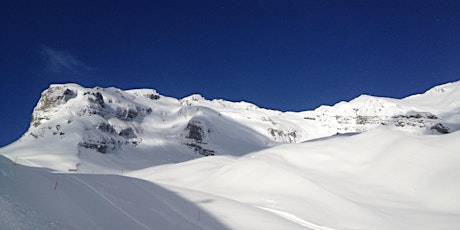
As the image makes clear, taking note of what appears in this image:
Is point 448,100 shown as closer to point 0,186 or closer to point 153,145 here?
point 153,145

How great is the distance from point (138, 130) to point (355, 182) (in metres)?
90.3

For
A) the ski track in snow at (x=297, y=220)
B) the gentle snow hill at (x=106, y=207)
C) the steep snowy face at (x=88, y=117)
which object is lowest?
the ski track in snow at (x=297, y=220)

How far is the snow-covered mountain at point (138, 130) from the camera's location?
230 feet

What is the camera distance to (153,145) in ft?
308

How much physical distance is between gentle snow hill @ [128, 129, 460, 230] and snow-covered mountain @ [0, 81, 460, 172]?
4406 cm

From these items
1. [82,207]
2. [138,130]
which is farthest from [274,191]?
[138,130]

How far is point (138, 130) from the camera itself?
10031 cm

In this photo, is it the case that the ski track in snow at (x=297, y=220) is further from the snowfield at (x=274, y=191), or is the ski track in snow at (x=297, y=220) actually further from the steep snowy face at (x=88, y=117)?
the steep snowy face at (x=88, y=117)

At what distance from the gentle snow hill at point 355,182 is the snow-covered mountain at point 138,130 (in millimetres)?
44062

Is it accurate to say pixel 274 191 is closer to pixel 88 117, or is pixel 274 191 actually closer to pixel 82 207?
pixel 82 207

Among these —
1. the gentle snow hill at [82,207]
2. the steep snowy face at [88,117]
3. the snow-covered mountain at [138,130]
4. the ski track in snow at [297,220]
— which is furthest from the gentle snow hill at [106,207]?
the steep snowy face at [88,117]

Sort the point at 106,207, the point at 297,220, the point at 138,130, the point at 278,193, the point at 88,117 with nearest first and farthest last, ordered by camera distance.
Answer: the point at 106,207
the point at 297,220
the point at 278,193
the point at 88,117
the point at 138,130

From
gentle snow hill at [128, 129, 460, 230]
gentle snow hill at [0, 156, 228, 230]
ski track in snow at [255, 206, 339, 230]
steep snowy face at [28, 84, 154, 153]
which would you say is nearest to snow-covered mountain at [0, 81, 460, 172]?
steep snowy face at [28, 84, 154, 153]

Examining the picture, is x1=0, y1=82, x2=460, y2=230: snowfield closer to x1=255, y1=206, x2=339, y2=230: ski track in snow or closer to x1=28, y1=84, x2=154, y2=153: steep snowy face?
x1=255, y1=206, x2=339, y2=230: ski track in snow
